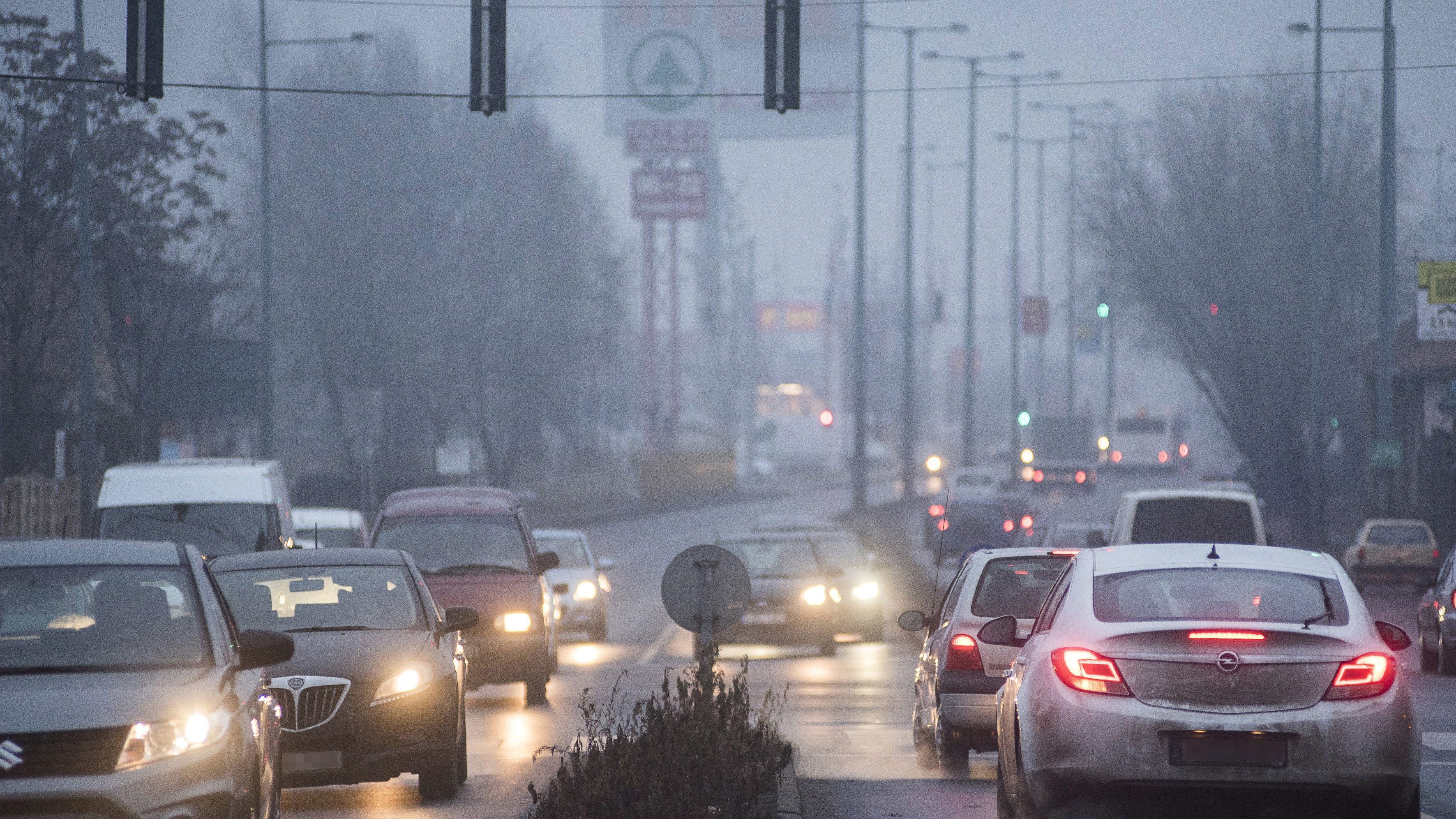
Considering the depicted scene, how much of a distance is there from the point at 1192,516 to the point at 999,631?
1166cm

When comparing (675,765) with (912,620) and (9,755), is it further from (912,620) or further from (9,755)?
(912,620)

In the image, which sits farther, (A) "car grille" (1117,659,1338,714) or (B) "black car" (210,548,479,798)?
(B) "black car" (210,548,479,798)

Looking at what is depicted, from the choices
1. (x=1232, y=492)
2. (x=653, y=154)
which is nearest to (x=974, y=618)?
(x=1232, y=492)

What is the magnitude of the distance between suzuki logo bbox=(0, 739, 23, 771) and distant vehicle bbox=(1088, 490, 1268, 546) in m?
15.6

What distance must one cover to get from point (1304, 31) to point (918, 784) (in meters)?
36.4

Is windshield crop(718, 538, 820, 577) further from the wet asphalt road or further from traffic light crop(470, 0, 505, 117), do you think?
traffic light crop(470, 0, 505, 117)

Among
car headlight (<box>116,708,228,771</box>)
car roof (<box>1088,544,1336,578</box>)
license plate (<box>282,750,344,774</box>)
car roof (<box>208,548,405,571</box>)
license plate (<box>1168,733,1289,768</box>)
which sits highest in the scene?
car roof (<box>1088,544,1336,578</box>)

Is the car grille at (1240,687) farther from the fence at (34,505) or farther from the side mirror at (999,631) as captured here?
the fence at (34,505)

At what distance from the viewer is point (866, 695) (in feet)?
63.3

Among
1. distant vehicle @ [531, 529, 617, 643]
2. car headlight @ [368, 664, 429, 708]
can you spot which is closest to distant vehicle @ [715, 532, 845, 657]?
distant vehicle @ [531, 529, 617, 643]

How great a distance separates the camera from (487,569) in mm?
19047

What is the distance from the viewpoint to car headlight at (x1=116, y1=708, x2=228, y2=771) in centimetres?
742

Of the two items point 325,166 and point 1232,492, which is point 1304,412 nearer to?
point 325,166

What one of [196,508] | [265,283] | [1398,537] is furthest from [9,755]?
[1398,537]
